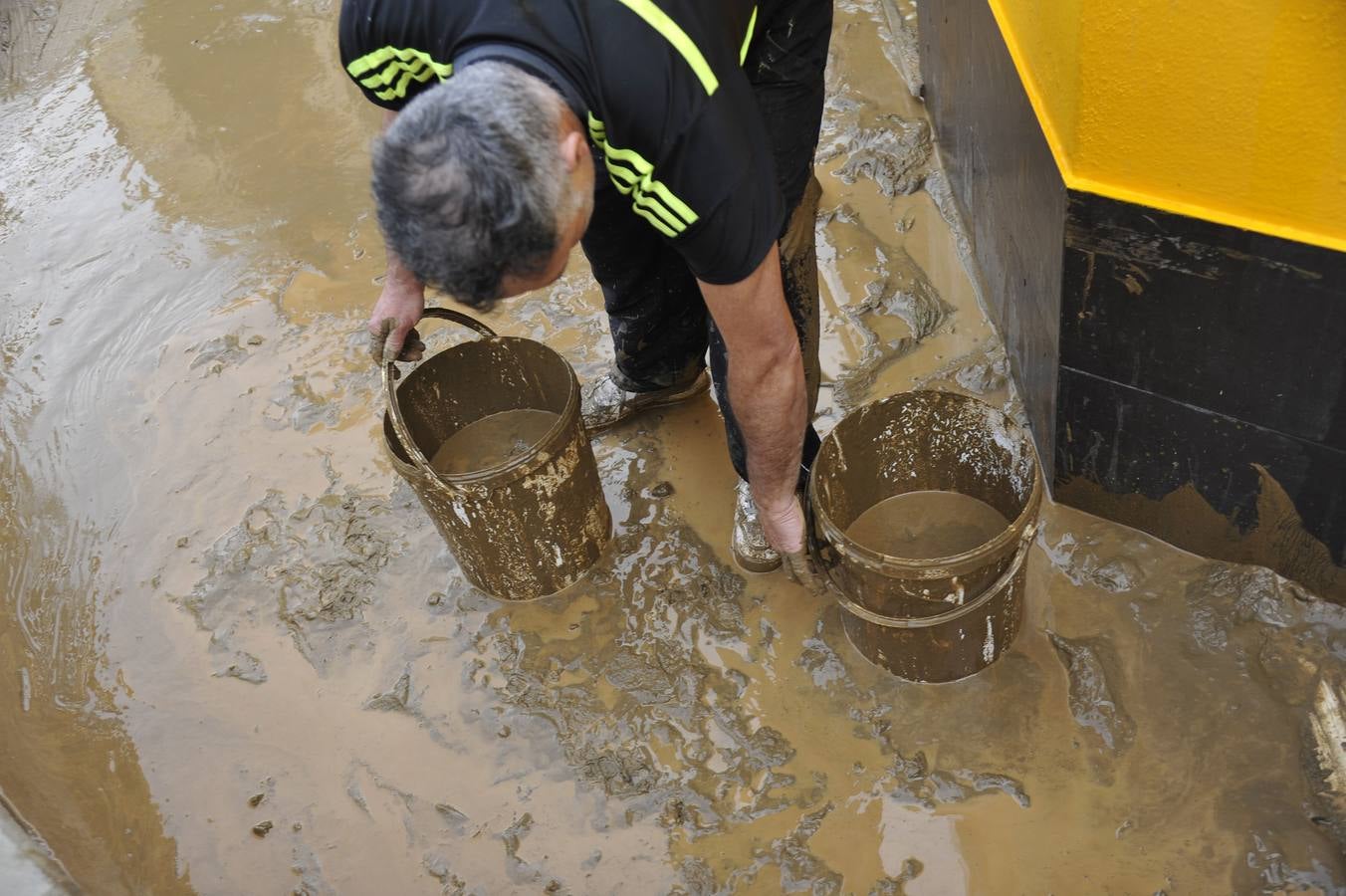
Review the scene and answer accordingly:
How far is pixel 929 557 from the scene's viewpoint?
2.69 m

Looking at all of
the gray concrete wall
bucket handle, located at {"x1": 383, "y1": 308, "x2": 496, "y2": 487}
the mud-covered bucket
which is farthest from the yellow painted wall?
bucket handle, located at {"x1": 383, "y1": 308, "x2": 496, "y2": 487}

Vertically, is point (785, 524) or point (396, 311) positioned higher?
point (396, 311)

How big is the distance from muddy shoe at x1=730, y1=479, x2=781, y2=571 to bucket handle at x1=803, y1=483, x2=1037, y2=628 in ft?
0.72

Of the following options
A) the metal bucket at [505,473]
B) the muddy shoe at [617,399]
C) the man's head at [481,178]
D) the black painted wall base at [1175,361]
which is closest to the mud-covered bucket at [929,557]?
the black painted wall base at [1175,361]

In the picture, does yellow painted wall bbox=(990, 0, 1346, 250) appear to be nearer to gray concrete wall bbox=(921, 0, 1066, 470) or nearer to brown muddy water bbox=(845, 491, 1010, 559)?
gray concrete wall bbox=(921, 0, 1066, 470)

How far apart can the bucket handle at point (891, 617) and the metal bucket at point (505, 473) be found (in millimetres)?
634

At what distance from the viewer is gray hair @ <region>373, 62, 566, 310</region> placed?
163 cm

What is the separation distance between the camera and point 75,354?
3971mm

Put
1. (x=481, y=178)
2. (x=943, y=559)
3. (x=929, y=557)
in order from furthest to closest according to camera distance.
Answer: (x=929, y=557), (x=943, y=559), (x=481, y=178)

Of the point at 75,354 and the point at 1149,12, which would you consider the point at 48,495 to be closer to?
the point at 75,354

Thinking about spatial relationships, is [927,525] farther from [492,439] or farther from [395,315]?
[395,315]

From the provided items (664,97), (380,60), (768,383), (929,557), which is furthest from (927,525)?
(380,60)

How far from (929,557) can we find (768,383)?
0.83 metres

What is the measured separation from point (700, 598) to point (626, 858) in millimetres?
716
